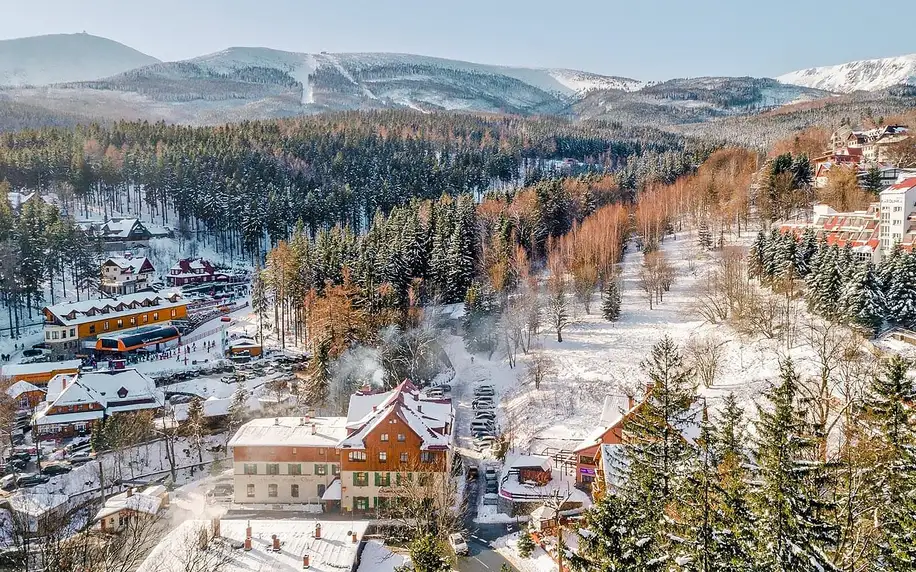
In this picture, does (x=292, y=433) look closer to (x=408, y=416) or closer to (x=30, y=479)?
(x=408, y=416)

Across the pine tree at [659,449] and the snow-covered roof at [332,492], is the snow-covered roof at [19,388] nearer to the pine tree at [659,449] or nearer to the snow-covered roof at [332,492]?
the snow-covered roof at [332,492]

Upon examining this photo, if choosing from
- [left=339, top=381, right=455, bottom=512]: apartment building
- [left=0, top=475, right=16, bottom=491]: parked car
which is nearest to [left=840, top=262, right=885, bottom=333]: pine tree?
[left=339, top=381, right=455, bottom=512]: apartment building

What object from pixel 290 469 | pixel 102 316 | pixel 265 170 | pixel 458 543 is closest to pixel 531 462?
pixel 458 543

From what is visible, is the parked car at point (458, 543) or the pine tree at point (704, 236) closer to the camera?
the parked car at point (458, 543)

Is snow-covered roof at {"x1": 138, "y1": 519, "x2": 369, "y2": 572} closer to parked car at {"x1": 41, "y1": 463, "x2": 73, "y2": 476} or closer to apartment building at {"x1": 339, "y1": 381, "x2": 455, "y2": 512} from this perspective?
apartment building at {"x1": 339, "y1": 381, "x2": 455, "y2": 512}

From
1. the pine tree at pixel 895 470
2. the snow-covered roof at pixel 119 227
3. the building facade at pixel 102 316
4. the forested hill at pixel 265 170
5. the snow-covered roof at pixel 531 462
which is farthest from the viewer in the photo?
the forested hill at pixel 265 170

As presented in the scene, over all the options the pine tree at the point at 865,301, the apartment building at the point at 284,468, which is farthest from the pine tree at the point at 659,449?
the pine tree at the point at 865,301
